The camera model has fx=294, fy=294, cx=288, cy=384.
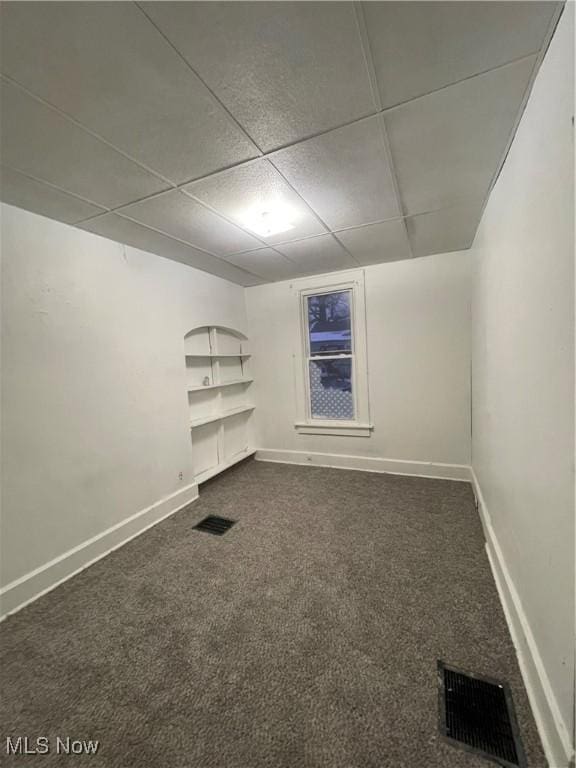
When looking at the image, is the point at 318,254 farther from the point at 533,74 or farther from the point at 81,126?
the point at 81,126

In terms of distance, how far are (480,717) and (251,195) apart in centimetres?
281

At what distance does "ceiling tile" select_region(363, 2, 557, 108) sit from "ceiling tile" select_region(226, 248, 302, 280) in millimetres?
1860

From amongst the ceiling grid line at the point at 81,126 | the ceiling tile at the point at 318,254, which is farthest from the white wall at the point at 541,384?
the ceiling grid line at the point at 81,126

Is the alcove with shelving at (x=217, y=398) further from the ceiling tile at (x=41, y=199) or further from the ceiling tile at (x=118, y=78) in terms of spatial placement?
the ceiling tile at (x=118, y=78)

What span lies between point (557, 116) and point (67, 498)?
3.20 meters

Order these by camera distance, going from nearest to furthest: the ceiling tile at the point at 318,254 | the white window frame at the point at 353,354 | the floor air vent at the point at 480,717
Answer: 1. the floor air vent at the point at 480,717
2. the ceiling tile at the point at 318,254
3. the white window frame at the point at 353,354

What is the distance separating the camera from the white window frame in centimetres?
361

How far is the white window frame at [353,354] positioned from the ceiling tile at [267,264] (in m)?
0.29

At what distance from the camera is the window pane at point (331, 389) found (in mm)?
3822

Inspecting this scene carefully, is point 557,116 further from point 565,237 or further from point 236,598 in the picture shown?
point 236,598

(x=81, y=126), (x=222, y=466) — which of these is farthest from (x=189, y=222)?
(x=222, y=466)

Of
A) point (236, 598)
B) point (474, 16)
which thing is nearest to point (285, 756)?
point (236, 598)

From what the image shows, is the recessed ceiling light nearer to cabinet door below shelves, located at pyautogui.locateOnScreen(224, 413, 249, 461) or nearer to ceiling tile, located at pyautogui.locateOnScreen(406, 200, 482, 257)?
ceiling tile, located at pyautogui.locateOnScreen(406, 200, 482, 257)

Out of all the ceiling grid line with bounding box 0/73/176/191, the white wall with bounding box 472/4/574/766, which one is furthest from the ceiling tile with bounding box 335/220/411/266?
the ceiling grid line with bounding box 0/73/176/191
